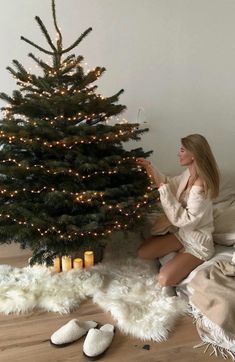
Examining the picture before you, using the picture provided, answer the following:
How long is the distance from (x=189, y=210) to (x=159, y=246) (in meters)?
0.37

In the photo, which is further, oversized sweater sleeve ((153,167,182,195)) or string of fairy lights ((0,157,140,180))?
oversized sweater sleeve ((153,167,182,195))

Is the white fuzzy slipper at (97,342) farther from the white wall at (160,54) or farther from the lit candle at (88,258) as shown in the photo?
the white wall at (160,54)

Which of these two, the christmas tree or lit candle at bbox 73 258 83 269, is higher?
the christmas tree

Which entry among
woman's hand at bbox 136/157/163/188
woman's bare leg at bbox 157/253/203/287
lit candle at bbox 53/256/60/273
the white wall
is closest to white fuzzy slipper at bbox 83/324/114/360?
woman's bare leg at bbox 157/253/203/287

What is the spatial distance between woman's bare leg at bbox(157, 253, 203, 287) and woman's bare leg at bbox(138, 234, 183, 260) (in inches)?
4.0

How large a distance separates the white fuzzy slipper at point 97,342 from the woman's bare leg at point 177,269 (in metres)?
0.45

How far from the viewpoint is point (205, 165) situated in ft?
6.28

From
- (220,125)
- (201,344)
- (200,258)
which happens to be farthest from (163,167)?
(201,344)

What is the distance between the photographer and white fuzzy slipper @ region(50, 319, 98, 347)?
160cm

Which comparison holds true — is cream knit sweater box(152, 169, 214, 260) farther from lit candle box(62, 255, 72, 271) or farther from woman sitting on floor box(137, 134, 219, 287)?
lit candle box(62, 255, 72, 271)

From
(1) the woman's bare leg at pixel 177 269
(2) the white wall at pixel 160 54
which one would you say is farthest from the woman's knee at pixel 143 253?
(2) the white wall at pixel 160 54

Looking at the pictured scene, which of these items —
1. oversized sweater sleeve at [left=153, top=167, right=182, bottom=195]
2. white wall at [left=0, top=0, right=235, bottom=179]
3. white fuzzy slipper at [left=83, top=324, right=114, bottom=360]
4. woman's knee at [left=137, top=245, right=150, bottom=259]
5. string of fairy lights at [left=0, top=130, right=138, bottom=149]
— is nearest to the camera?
white fuzzy slipper at [left=83, top=324, right=114, bottom=360]

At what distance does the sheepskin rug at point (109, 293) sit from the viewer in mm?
1723

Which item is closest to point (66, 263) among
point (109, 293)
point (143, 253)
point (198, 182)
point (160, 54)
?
point (109, 293)
